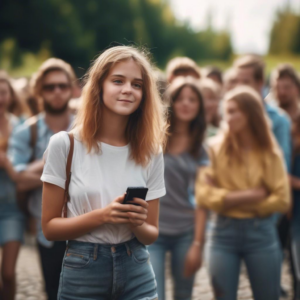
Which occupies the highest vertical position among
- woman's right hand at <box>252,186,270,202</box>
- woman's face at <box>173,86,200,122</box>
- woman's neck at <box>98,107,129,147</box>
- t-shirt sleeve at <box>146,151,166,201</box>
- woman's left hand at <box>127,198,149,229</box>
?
woman's face at <box>173,86,200,122</box>

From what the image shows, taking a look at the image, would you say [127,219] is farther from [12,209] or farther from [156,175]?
[12,209]

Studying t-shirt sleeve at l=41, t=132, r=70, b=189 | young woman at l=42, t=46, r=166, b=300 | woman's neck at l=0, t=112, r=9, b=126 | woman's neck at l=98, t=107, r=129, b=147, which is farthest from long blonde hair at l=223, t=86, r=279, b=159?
woman's neck at l=0, t=112, r=9, b=126

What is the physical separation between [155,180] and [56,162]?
0.56m

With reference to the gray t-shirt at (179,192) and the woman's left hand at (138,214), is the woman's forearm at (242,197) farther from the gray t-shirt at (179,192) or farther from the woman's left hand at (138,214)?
the woman's left hand at (138,214)

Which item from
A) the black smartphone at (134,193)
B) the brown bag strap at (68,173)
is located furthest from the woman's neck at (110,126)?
the black smartphone at (134,193)

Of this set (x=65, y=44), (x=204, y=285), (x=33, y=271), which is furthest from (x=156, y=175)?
(x=65, y=44)

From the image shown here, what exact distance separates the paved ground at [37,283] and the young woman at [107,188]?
8.95ft

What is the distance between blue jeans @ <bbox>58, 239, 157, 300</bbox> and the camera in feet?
9.86

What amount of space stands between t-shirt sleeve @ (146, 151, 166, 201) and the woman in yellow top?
55.8 inches

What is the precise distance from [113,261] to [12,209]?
2721 mm

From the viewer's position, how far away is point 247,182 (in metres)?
4.72

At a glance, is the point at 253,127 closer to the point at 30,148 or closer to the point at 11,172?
the point at 30,148

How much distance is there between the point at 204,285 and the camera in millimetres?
6945

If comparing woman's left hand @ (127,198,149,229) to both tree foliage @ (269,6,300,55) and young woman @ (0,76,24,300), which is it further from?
tree foliage @ (269,6,300,55)
